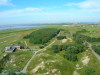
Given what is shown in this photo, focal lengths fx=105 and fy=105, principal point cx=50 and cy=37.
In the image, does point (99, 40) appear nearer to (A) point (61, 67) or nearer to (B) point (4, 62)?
(A) point (61, 67)

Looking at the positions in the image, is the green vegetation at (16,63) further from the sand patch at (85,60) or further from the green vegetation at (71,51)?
the sand patch at (85,60)

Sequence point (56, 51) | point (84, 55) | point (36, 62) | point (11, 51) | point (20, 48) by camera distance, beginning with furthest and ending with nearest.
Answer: point (20, 48) < point (11, 51) < point (56, 51) < point (84, 55) < point (36, 62)

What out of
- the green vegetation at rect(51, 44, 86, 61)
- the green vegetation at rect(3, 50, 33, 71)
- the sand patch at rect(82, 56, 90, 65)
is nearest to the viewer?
the green vegetation at rect(3, 50, 33, 71)

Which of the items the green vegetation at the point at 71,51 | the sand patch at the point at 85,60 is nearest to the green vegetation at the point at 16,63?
the green vegetation at the point at 71,51

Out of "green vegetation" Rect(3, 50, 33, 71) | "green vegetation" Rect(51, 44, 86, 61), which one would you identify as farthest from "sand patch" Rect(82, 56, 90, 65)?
"green vegetation" Rect(3, 50, 33, 71)

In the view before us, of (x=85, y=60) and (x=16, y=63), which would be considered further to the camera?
(x=85, y=60)

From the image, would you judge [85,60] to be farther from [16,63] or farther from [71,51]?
[16,63]

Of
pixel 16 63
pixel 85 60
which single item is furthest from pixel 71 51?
pixel 16 63

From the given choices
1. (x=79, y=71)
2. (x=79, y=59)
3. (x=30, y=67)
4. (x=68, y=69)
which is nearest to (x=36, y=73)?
(x=30, y=67)

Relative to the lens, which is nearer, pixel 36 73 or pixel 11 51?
pixel 36 73

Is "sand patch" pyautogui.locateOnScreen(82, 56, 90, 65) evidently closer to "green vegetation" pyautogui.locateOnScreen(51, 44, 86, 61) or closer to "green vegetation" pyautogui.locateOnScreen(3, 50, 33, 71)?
"green vegetation" pyautogui.locateOnScreen(51, 44, 86, 61)

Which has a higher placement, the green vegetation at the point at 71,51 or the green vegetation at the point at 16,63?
the green vegetation at the point at 71,51
